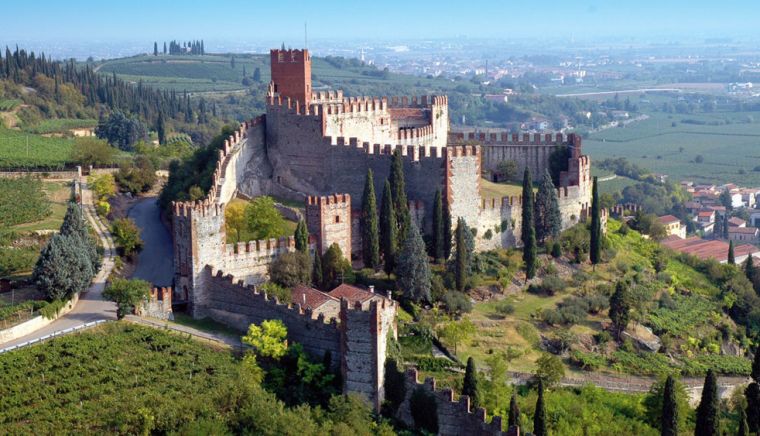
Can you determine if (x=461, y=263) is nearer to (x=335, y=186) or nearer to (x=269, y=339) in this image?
(x=335, y=186)

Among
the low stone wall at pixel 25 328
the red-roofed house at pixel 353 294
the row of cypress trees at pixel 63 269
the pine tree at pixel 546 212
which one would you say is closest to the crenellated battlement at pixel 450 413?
the red-roofed house at pixel 353 294

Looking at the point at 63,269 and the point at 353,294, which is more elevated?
the point at 63,269

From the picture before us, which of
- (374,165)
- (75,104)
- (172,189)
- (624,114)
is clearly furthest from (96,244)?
(624,114)

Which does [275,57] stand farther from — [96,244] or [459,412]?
[459,412]

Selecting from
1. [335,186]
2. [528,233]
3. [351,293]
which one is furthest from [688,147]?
[351,293]

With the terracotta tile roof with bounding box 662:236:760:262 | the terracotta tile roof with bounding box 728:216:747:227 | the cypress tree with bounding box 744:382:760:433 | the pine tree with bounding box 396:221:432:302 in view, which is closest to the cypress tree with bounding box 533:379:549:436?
the cypress tree with bounding box 744:382:760:433
